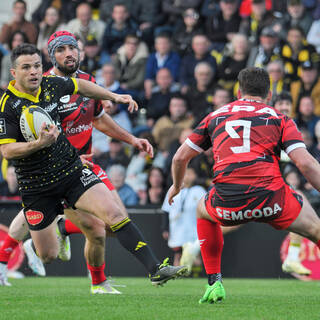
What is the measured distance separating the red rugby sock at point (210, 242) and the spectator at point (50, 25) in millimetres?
10764

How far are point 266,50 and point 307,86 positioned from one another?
0.99 meters

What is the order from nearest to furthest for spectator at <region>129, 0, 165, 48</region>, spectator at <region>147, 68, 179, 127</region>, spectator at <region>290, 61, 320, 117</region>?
spectator at <region>290, 61, 320, 117</region> → spectator at <region>147, 68, 179, 127</region> → spectator at <region>129, 0, 165, 48</region>

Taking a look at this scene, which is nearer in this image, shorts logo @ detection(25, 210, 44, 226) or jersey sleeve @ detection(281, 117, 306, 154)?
jersey sleeve @ detection(281, 117, 306, 154)

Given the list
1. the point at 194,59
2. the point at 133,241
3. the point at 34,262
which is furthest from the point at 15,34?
the point at 133,241

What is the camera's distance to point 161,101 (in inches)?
584

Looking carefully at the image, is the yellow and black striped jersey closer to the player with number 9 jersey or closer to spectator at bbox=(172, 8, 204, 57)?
the player with number 9 jersey

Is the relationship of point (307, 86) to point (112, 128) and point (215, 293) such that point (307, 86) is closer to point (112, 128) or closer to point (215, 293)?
point (112, 128)

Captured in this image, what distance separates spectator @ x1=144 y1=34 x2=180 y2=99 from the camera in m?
15.2

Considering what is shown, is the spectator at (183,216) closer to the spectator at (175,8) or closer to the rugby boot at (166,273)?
the spectator at (175,8)

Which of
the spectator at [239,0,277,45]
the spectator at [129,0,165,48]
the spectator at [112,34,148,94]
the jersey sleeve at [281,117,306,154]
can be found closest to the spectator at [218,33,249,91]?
the spectator at [239,0,277,45]

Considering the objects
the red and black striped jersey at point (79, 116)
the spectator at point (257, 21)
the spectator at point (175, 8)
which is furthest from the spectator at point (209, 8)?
the red and black striped jersey at point (79, 116)

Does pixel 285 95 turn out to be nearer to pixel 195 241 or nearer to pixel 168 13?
pixel 195 241

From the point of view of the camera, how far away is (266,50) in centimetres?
1398

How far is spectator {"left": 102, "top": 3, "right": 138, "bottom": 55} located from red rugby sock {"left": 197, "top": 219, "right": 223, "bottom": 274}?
32.9 feet
